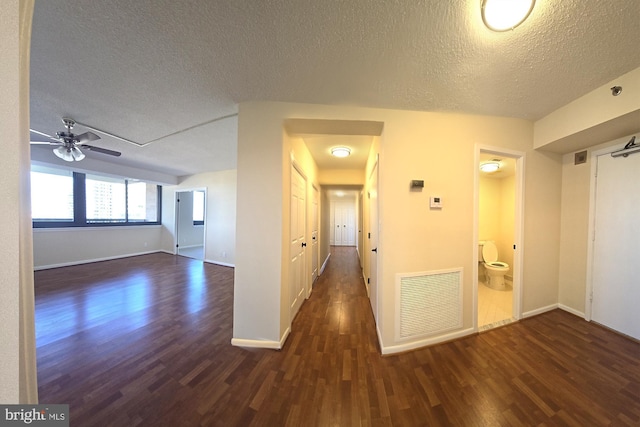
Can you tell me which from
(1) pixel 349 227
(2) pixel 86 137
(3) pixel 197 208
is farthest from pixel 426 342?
(3) pixel 197 208

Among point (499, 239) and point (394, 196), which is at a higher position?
point (394, 196)

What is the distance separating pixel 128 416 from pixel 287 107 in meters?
2.61

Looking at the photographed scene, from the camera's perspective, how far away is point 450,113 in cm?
200

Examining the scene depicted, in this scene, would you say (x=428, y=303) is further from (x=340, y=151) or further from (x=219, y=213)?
(x=219, y=213)

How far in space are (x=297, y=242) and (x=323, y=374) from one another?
4.66 feet

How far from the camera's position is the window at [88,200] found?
424 cm

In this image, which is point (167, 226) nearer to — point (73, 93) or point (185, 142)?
point (185, 142)

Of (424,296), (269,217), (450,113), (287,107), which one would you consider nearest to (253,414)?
(269,217)

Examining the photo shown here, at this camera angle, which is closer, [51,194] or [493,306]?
[493,306]

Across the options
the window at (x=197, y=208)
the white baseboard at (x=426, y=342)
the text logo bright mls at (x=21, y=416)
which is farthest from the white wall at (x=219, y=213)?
the text logo bright mls at (x=21, y=416)

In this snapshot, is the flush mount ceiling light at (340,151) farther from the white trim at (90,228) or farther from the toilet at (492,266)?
the white trim at (90,228)

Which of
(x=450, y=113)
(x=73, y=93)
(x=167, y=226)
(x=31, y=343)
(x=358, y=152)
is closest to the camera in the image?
(x=31, y=343)

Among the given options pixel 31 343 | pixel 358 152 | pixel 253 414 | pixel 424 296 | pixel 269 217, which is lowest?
pixel 253 414

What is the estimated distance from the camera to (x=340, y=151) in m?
2.97
